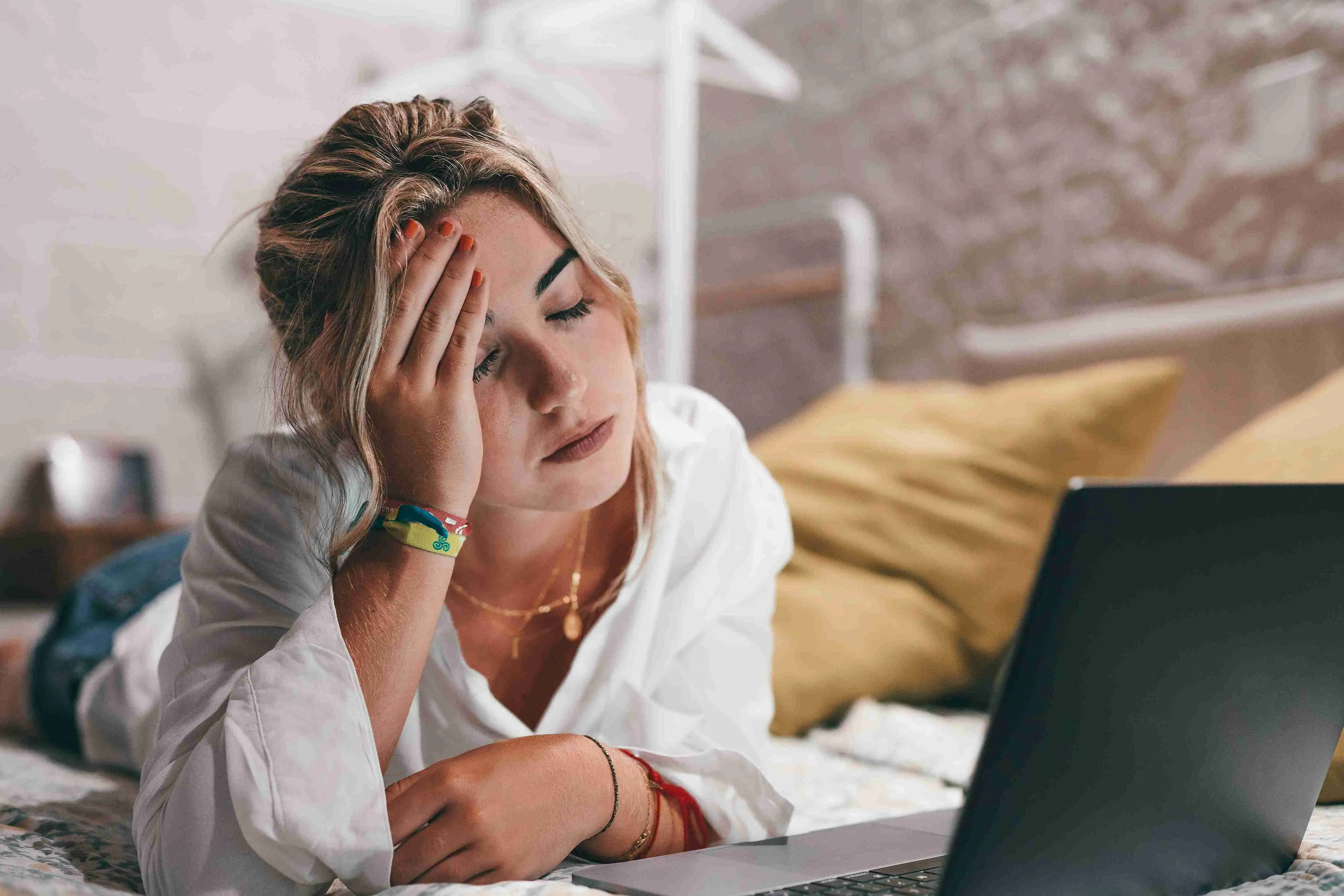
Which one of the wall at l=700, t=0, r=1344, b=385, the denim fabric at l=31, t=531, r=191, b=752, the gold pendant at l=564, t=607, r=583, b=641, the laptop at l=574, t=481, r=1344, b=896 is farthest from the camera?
the wall at l=700, t=0, r=1344, b=385

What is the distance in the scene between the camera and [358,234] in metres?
0.75

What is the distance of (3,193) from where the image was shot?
247 cm

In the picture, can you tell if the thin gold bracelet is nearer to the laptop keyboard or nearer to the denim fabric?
the laptop keyboard

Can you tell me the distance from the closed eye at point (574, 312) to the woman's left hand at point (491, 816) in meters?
0.30

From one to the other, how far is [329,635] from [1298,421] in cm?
102

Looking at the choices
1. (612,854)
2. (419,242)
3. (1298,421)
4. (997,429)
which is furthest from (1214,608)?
(997,429)

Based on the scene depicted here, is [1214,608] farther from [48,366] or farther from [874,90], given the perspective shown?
[48,366]

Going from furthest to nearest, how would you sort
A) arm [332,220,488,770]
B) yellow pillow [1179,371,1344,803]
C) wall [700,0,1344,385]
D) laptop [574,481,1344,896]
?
wall [700,0,1344,385] < yellow pillow [1179,371,1344,803] < arm [332,220,488,770] < laptop [574,481,1344,896]

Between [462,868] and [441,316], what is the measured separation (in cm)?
34

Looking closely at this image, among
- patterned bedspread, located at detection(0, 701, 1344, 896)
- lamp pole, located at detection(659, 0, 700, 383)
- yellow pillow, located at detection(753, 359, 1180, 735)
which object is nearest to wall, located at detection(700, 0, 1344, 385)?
yellow pillow, located at detection(753, 359, 1180, 735)

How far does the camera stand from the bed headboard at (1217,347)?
1.45 meters

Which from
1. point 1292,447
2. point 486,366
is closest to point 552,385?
point 486,366

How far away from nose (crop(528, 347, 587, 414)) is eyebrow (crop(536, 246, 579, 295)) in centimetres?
Answer: 5

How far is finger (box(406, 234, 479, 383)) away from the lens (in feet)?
2.33
